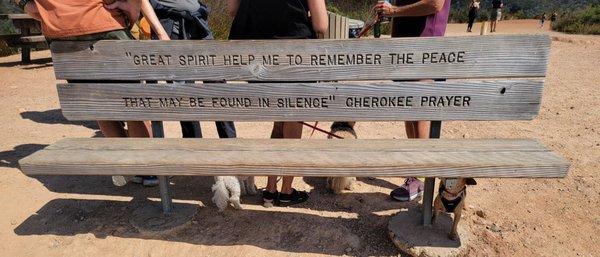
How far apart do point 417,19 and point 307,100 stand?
3.08 feet

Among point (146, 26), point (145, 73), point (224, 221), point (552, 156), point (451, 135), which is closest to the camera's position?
point (552, 156)

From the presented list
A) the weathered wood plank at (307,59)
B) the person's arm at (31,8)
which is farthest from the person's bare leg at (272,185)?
the person's arm at (31,8)

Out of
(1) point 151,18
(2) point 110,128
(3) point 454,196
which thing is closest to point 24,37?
(2) point 110,128

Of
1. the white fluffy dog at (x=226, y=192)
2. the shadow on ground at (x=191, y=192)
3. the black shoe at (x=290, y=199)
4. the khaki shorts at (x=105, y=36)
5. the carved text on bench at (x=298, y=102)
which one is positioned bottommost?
the shadow on ground at (x=191, y=192)

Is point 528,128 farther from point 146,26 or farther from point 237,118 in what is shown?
point 146,26

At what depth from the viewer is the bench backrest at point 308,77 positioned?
97.0 inches

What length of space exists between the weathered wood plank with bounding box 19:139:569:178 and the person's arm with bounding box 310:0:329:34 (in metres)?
0.74

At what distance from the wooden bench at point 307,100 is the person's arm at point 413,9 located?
0.32 m

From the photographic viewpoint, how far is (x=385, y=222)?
286 cm

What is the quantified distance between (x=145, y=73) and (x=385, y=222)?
1882mm

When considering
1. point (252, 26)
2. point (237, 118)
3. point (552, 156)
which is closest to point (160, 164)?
point (237, 118)

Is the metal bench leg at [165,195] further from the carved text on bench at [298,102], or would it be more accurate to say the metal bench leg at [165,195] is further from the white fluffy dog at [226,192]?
the carved text on bench at [298,102]

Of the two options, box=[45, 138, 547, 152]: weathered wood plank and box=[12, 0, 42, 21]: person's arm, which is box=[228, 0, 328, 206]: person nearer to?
box=[45, 138, 547, 152]: weathered wood plank

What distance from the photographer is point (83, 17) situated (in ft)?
8.78
